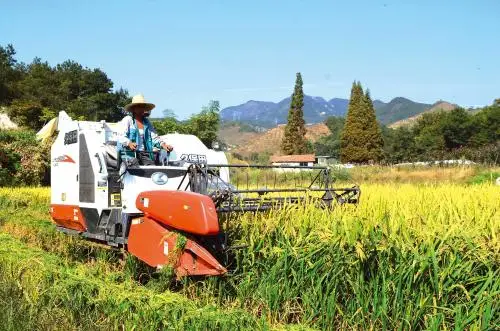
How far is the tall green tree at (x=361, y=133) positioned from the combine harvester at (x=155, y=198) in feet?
193

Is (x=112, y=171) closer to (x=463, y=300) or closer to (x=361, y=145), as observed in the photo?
(x=463, y=300)

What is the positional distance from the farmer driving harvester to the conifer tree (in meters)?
67.3

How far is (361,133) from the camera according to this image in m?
68.5

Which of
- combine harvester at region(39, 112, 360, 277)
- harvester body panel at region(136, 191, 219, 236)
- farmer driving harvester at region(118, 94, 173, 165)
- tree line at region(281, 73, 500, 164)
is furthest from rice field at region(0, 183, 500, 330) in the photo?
tree line at region(281, 73, 500, 164)

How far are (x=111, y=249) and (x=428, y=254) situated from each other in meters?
5.03

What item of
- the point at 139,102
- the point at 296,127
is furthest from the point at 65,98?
the point at 139,102

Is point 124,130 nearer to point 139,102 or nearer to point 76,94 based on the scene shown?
point 139,102

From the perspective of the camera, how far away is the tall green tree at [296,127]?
75812 mm


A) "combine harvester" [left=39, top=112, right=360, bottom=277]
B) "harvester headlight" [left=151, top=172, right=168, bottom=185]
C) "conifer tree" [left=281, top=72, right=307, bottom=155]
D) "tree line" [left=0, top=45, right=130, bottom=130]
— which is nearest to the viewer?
"combine harvester" [left=39, top=112, right=360, bottom=277]

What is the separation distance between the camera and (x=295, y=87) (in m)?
77.3

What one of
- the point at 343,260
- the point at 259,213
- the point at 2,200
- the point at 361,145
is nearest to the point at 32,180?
the point at 2,200

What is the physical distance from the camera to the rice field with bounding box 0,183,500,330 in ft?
14.9

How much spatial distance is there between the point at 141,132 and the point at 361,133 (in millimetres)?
61845

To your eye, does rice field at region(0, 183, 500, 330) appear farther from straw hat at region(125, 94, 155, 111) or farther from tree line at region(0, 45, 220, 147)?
tree line at region(0, 45, 220, 147)
